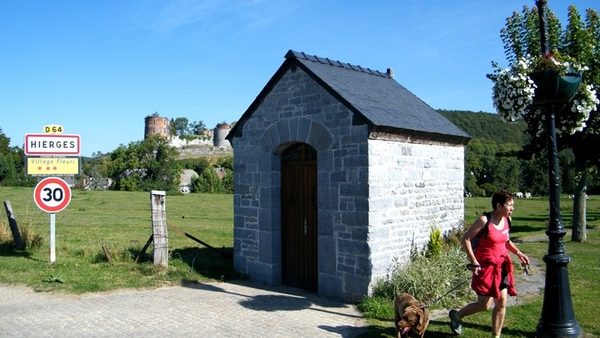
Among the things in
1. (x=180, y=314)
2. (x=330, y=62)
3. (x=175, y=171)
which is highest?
(x=330, y=62)

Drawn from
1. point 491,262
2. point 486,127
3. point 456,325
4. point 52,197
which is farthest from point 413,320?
point 486,127

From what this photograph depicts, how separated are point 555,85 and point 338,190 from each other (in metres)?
3.64

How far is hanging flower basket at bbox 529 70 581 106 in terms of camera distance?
18.6ft

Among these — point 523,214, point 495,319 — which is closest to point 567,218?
point 523,214

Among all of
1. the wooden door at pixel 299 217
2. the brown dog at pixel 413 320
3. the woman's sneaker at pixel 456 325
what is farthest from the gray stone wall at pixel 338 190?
the brown dog at pixel 413 320

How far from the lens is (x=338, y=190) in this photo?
8.17 metres

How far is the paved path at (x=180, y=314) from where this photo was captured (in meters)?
6.50

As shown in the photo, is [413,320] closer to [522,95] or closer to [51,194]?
[522,95]

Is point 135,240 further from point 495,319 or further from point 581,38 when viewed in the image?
point 581,38

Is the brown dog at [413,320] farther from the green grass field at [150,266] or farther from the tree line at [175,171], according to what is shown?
the tree line at [175,171]

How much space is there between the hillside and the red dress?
79774 millimetres

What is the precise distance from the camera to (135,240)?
46.4 feet

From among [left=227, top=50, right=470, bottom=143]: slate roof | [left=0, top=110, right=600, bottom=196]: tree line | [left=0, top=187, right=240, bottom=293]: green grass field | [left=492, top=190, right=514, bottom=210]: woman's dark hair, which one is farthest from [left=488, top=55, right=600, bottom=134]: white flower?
[left=0, top=110, right=600, bottom=196]: tree line

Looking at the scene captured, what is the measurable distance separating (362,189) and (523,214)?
2164 cm
